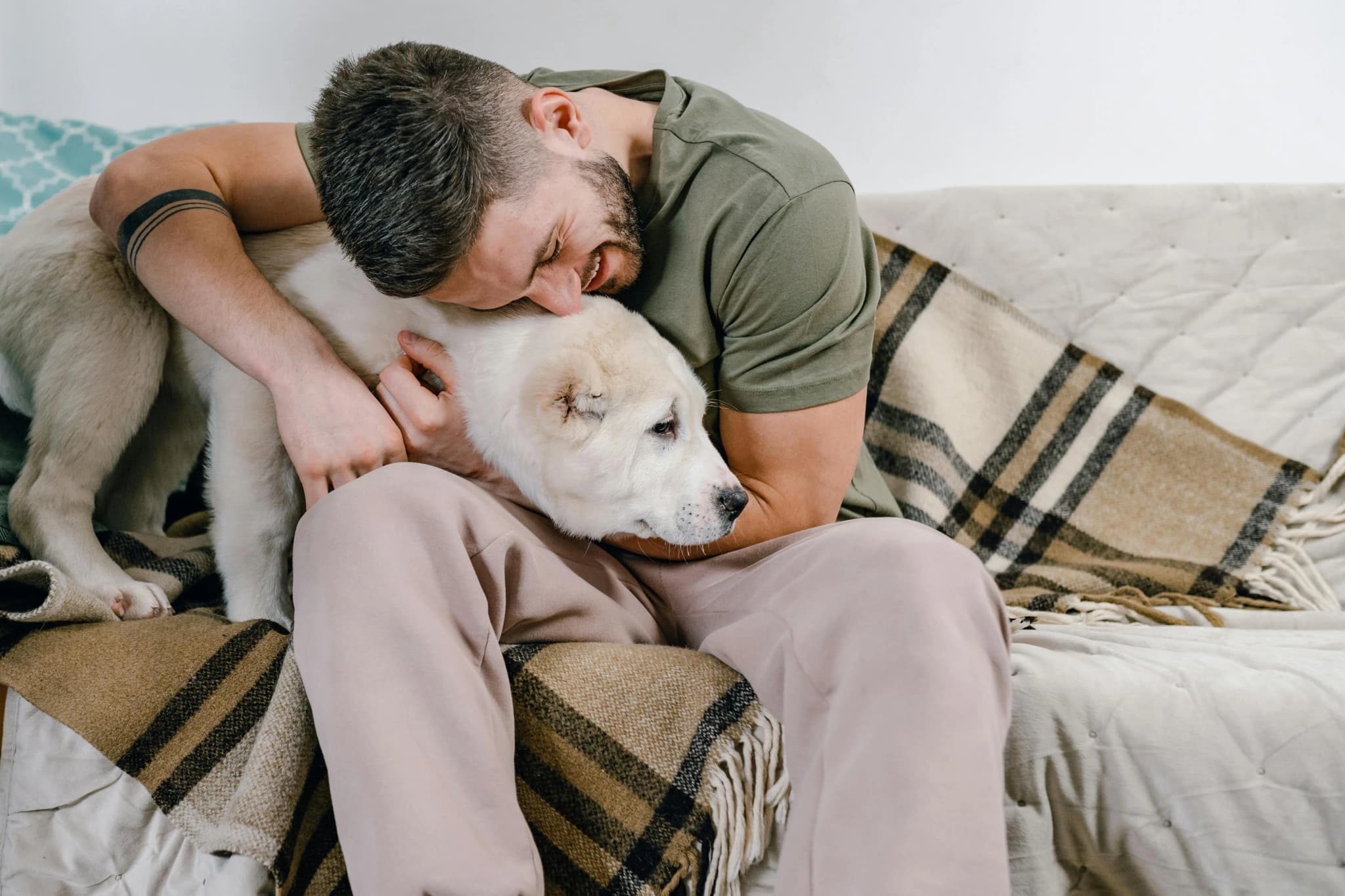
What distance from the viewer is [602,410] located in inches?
51.6

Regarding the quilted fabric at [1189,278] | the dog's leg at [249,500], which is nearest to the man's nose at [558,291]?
the dog's leg at [249,500]

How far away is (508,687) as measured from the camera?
1.08 meters

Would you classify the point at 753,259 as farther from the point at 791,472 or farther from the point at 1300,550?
the point at 1300,550

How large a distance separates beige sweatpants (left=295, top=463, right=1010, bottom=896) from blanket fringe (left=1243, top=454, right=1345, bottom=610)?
103 cm

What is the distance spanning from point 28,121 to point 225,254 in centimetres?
111

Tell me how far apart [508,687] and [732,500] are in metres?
0.40

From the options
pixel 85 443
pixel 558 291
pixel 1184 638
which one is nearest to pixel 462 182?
pixel 558 291

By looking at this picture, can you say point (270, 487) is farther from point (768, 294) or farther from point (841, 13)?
point (841, 13)

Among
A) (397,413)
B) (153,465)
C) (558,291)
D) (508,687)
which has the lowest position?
(153,465)

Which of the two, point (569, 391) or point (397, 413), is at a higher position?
point (569, 391)

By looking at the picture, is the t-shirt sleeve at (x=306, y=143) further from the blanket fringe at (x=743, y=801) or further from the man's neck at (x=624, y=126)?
the blanket fringe at (x=743, y=801)

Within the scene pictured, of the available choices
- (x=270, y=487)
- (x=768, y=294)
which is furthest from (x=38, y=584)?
(x=768, y=294)

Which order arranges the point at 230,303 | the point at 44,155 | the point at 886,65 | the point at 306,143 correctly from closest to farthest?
the point at 230,303, the point at 306,143, the point at 44,155, the point at 886,65

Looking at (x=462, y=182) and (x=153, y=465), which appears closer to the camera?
(x=462, y=182)
